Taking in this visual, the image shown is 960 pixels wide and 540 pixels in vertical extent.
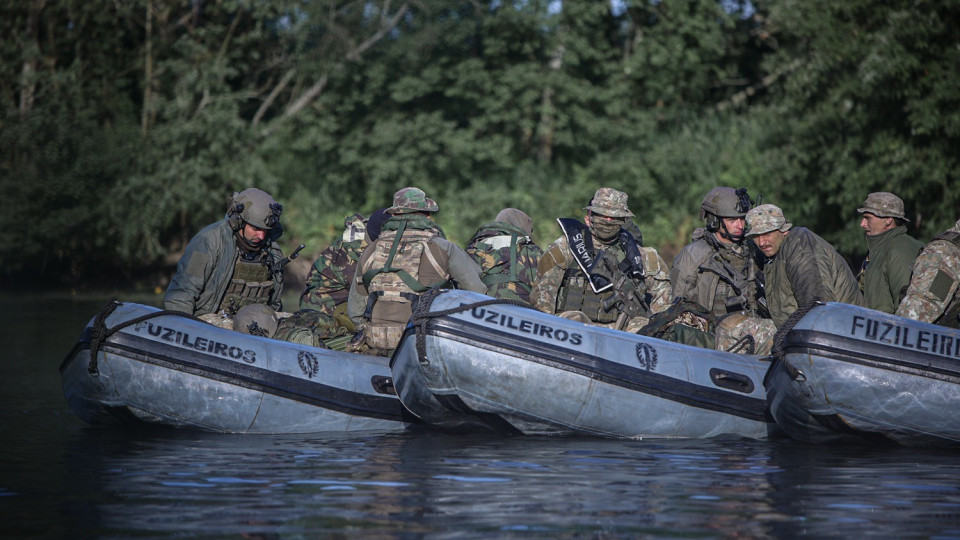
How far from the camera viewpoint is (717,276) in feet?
31.6

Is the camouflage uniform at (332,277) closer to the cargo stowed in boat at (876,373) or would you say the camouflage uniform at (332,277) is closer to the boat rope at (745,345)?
the boat rope at (745,345)

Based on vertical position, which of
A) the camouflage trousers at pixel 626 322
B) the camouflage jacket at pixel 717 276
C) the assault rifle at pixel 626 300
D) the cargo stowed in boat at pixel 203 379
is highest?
the camouflage jacket at pixel 717 276

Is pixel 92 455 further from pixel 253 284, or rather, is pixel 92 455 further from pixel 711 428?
Result: pixel 711 428

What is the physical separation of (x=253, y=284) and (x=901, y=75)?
12.8m

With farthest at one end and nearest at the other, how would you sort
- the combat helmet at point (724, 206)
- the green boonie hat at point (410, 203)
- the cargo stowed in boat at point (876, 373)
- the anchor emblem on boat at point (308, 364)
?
the combat helmet at point (724, 206)
the green boonie hat at point (410, 203)
the anchor emblem on boat at point (308, 364)
the cargo stowed in boat at point (876, 373)

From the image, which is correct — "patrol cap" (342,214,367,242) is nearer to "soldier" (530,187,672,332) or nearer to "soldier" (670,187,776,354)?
"soldier" (530,187,672,332)

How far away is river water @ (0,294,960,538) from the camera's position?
243 inches

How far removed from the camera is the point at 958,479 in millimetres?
7414

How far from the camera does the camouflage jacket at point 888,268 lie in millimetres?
9414

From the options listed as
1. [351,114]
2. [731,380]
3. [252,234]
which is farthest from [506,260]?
[351,114]

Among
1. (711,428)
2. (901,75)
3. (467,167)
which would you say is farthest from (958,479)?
(467,167)

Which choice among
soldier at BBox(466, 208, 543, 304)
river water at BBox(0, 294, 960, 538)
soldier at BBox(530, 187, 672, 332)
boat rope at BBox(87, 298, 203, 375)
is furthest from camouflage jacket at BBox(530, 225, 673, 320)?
boat rope at BBox(87, 298, 203, 375)

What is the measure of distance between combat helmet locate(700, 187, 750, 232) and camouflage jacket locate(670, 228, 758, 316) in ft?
0.39

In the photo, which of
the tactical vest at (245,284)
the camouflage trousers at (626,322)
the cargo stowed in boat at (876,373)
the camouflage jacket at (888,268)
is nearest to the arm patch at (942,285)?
the cargo stowed in boat at (876,373)
